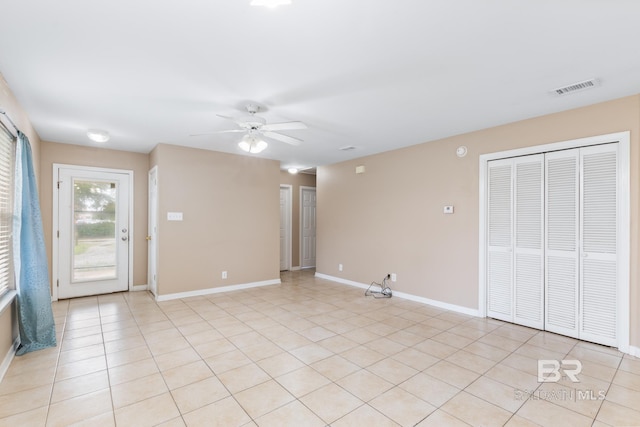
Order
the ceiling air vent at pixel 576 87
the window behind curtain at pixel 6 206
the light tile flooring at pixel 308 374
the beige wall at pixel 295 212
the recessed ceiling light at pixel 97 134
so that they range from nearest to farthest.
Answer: the light tile flooring at pixel 308 374 < the ceiling air vent at pixel 576 87 < the window behind curtain at pixel 6 206 < the recessed ceiling light at pixel 97 134 < the beige wall at pixel 295 212

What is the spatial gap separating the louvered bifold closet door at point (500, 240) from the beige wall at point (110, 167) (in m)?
5.58

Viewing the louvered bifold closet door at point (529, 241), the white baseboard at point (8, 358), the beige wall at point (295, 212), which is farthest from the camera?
the beige wall at point (295, 212)

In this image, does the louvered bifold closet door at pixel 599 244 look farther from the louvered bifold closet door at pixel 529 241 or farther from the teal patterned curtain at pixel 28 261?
the teal patterned curtain at pixel 28 261

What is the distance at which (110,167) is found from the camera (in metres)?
5.15

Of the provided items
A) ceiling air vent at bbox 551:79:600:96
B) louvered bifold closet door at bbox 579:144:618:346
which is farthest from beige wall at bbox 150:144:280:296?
louvered bifold closet door at bbox 579:144:618:346

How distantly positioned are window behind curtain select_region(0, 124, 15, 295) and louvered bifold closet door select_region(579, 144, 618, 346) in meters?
5.59

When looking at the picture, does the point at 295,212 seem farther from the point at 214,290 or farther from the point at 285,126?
the point at 285,126

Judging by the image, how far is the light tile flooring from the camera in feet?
6.63

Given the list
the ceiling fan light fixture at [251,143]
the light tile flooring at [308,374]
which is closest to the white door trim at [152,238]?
the light tile flooring at [308,374]

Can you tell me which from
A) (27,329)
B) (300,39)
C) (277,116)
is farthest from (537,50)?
(27,329)

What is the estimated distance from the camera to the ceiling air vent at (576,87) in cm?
260

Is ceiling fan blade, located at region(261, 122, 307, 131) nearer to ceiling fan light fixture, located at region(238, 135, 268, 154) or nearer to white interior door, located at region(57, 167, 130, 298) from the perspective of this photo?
ceiling fan light fixture, located at region(238, 135, 268, 154)

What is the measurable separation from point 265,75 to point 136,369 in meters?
2.73

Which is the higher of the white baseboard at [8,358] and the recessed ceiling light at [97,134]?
the recessed ceiling light at [97,134]
